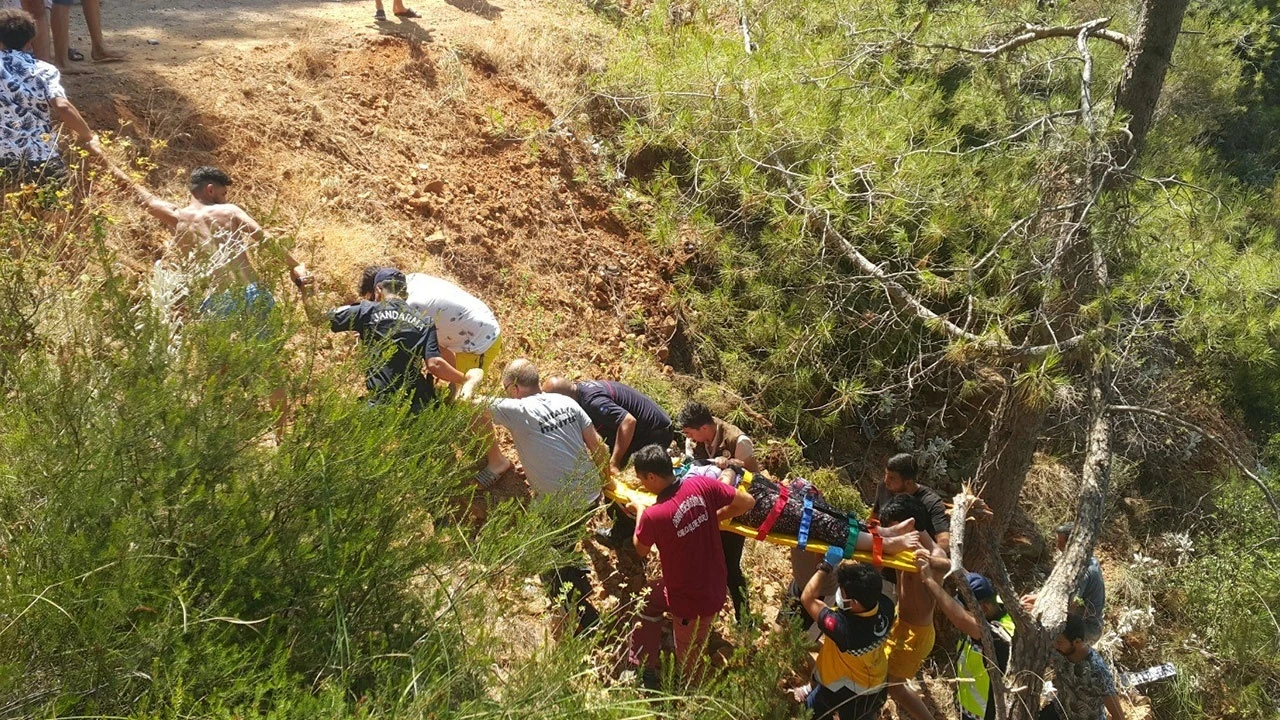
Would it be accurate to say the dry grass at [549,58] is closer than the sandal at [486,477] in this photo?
No

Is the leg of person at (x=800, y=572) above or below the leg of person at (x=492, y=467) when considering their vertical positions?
below

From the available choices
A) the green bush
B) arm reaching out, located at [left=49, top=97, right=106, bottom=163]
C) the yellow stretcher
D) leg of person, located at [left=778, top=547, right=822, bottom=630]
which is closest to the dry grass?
arm reaching out, located at [left=49, top=97, right=106, bottom=163]

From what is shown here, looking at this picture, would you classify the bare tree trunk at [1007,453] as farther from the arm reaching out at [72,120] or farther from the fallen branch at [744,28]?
the arm reaching out at [72,120]

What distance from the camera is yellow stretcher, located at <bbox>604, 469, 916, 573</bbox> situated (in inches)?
183

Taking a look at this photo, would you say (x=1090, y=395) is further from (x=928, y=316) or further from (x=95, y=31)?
(x=95, y=31)

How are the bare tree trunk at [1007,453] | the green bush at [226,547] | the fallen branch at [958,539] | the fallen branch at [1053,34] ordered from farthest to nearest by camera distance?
the bare tree trunk at [1007,453] < the fallen branch at [1053,34] < the fallen branch at [958,539] < the green bush at [226,547]

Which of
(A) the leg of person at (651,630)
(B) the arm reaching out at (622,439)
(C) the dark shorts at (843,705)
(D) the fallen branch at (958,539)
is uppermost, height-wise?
(D) the fallen branch at (958,539)

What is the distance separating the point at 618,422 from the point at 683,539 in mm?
916

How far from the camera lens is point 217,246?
171 inches

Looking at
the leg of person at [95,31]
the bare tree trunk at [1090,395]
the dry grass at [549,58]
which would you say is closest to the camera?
the bare tree trunk at [1090,395]

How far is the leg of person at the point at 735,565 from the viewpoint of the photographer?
4895 millimetres

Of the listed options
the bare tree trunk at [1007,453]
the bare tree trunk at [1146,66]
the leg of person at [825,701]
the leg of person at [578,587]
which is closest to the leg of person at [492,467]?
the leg of person at [578,587]

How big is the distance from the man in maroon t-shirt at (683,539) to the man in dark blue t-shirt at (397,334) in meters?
1.04

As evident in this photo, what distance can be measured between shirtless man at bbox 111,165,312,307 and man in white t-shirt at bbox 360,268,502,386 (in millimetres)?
635
